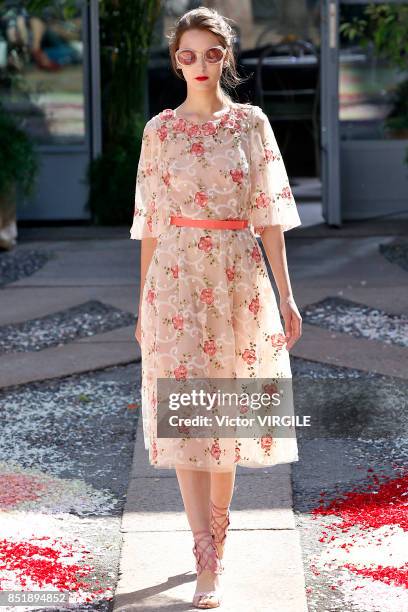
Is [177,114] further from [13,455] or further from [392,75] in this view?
[392,75]

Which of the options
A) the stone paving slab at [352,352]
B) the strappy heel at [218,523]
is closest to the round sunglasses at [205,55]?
the strappy heel at [218,523]

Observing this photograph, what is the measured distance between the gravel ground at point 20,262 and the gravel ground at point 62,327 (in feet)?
3.52

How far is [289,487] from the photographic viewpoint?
4613 mm

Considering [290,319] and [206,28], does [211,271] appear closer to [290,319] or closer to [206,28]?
[290,319]

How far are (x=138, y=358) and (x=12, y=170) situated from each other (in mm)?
3173

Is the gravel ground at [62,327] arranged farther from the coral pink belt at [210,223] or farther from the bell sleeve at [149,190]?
the coral pink belt at [210,223]

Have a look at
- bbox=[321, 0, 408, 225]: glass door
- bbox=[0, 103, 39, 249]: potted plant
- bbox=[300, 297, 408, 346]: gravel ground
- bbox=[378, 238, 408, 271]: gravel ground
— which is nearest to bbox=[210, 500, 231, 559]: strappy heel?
bbox=[300, 297, 408, 346]: gravel ground

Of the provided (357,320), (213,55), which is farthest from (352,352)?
(213,55)

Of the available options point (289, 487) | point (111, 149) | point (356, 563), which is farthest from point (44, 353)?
point (111, 149)

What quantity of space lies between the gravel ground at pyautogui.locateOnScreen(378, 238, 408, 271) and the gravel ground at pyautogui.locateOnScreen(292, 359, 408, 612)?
9.84ft

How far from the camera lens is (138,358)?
6.56 m

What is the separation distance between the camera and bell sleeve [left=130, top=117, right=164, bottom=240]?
3611 mm

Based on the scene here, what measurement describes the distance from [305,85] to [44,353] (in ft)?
21.7

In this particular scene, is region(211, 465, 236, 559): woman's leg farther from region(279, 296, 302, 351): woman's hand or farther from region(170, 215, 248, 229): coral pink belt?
region(170, 215, 248, 229): coral pink belt
